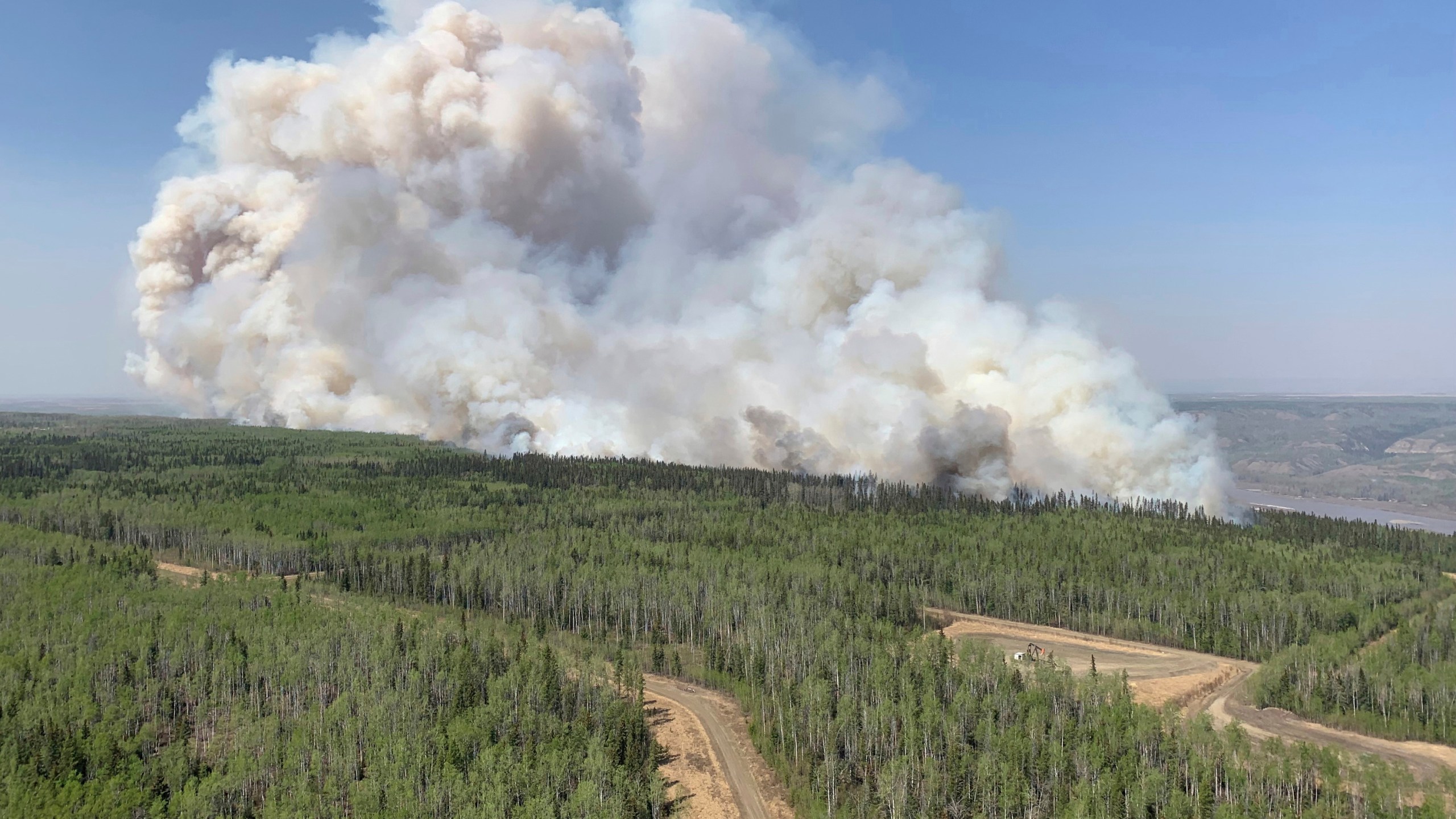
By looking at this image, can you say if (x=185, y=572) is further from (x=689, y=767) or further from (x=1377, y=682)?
(x=1377, y=682)

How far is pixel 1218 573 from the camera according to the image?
88.5 meters

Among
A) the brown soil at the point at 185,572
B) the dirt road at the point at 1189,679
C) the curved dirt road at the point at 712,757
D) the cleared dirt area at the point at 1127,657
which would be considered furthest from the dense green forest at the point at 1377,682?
the brown soil at the point at 185,572

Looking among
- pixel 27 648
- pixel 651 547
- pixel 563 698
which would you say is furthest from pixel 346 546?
pixel 563 698

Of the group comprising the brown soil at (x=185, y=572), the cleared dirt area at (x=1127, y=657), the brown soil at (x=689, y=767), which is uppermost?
the cleared dirt area at (x=1127, y=657)

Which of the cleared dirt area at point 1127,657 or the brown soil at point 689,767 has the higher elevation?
the cleared dirt area at point 1127,657

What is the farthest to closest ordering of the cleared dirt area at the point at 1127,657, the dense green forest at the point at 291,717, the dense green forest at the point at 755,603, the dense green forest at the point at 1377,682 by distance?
the cleared dirt area at the point at 1127,657, the dense green forest at the point at 1377,682, the dense green forest at the point at 755,603, the dense green forest at the point at 291,717

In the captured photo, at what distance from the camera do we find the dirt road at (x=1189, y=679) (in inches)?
2058

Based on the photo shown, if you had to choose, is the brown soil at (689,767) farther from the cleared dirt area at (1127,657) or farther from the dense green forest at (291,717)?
the cleared dirt area at (1127,657)

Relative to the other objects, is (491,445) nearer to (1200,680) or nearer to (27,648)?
(27,648)

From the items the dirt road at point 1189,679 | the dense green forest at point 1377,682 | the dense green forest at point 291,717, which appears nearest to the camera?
the dense green forest at point 291,717

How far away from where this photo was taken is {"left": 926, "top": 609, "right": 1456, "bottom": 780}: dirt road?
5228 cm

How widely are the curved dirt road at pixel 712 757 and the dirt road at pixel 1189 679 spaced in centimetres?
2425

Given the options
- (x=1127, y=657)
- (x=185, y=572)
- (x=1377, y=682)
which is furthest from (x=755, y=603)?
(x=185, y=572)

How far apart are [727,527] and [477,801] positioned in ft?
217
